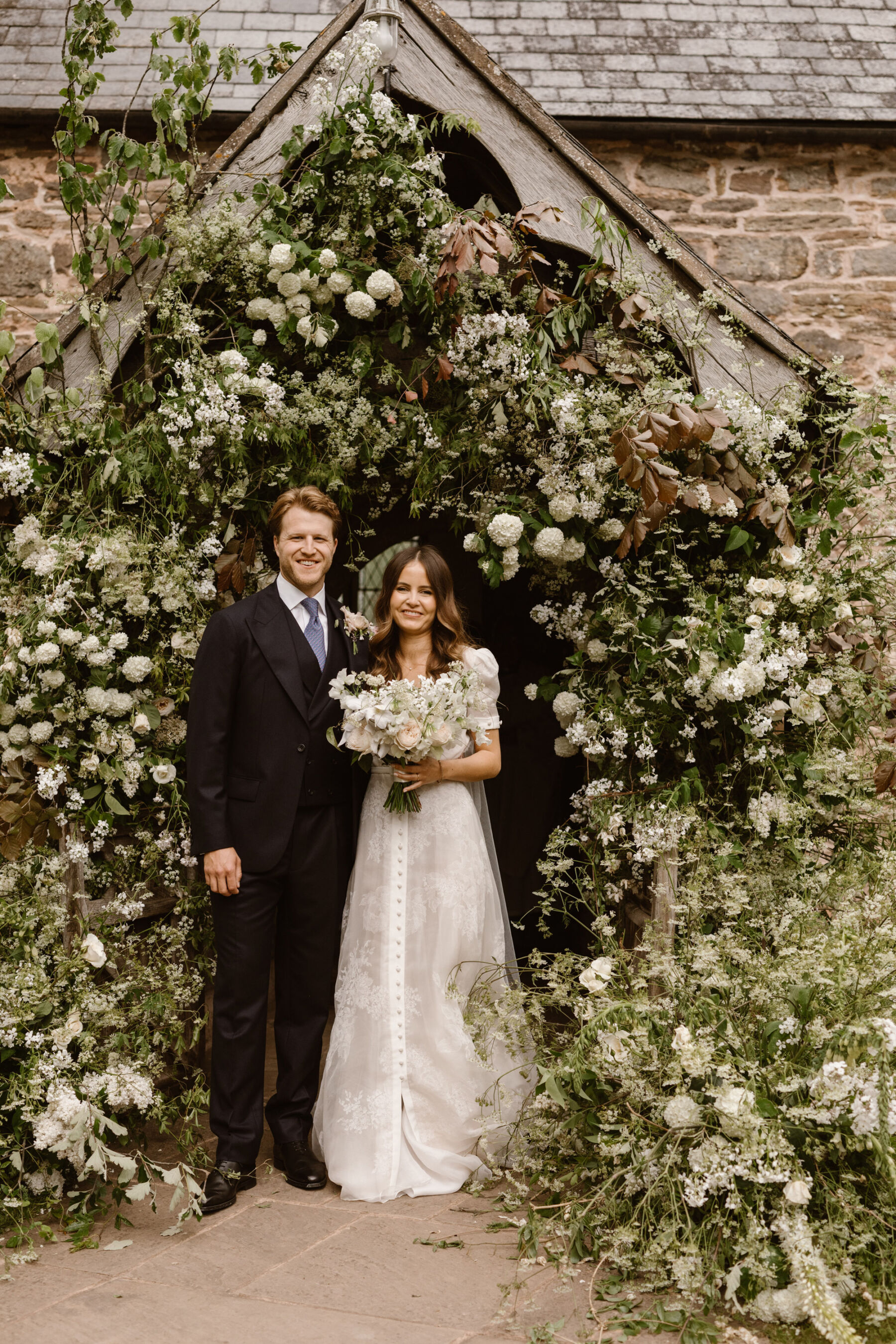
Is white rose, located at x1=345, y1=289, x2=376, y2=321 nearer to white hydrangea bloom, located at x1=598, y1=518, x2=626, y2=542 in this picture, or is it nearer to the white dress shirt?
the white dress shirt

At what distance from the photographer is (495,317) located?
388 centimetres

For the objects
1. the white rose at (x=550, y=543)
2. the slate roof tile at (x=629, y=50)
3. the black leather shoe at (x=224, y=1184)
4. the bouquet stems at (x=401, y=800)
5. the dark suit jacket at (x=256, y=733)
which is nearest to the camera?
the black leather shoe at (x=224, y=1184)

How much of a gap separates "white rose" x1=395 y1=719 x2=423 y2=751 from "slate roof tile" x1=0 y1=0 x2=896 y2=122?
4.53 m

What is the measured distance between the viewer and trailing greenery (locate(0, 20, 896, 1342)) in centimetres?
354

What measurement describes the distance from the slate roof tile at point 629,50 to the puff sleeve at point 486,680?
402 cm

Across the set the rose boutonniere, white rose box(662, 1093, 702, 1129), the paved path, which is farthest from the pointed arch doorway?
white rose box(662, 1093, 702, 1129)

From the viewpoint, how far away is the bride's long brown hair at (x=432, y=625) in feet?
12.8

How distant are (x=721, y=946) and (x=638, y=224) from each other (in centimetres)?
264

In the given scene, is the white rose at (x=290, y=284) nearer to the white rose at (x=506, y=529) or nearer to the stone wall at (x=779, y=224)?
the white rose at (x=506, y=529)

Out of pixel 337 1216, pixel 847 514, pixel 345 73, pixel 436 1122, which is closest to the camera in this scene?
pixel 337 1216

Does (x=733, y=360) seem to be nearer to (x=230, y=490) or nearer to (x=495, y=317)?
(x=495, y=317)

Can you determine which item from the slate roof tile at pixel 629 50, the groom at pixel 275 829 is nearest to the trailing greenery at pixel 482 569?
Result: the groom at pixel 275 829

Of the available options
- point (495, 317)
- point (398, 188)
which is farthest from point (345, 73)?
point (495, 317)

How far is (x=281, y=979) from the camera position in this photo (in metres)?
3.73
